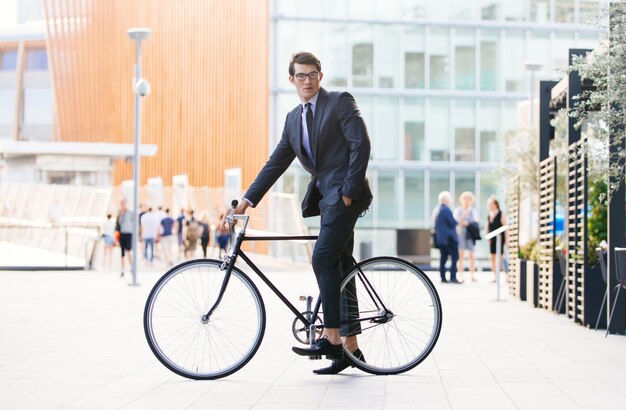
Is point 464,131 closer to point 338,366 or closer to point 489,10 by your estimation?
point 489,10

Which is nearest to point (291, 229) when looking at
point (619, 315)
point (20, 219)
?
point (20, 219)

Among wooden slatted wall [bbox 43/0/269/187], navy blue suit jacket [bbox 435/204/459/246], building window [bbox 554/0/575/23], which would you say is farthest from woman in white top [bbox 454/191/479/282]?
wooden slatted wall [bbox 43/0/269/187]

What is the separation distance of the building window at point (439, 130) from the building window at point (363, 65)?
257 cm

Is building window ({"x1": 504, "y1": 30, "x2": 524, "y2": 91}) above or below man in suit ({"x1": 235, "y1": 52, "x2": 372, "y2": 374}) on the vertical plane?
above

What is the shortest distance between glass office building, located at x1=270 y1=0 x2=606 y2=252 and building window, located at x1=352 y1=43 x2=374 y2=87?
0.04m

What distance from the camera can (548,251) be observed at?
1380cm

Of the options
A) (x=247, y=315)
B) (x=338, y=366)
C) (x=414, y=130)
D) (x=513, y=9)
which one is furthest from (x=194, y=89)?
(x=247, y=315)

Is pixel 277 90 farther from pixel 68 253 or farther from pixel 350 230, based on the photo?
pixel 350 230

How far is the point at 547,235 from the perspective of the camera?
14.0 meters

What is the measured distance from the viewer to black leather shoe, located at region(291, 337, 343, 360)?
6.86 m

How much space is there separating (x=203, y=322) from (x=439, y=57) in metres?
38.0

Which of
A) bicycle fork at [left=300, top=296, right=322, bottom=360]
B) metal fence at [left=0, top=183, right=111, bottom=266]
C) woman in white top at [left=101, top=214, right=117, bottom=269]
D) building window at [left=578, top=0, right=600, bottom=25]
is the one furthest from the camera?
metal fence at [left=0, top=183, right=111, bottom=266]

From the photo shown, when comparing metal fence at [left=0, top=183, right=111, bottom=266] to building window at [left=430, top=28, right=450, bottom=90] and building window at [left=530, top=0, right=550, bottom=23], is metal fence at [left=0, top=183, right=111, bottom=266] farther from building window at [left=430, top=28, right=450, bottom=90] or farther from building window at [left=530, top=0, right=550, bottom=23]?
building window at [left=530, top=0, right=550, bottom=23]

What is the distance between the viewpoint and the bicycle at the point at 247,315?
22.4 feet
